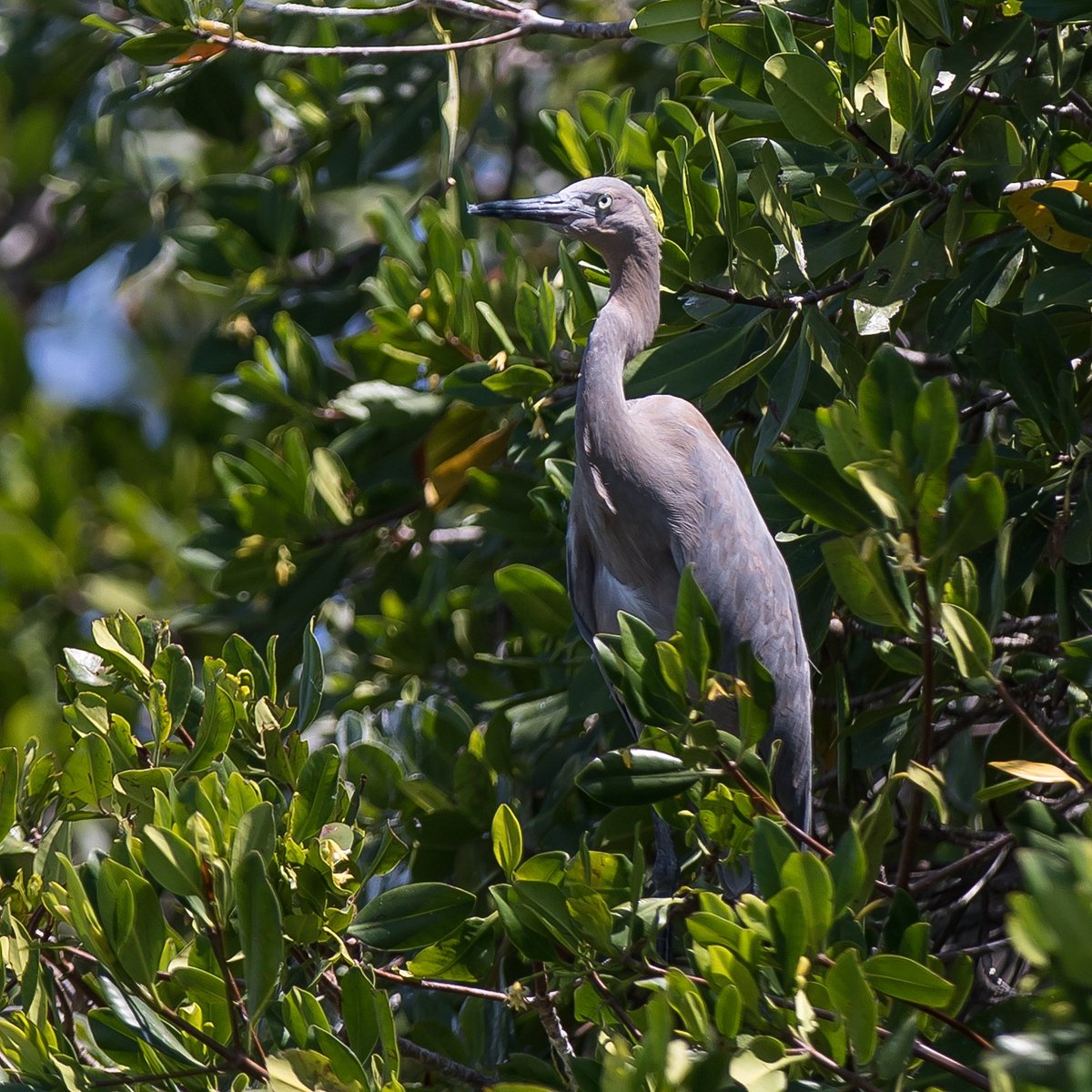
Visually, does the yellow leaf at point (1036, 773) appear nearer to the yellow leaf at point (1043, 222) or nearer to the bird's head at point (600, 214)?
the yellow leaf at point (1043, 222)

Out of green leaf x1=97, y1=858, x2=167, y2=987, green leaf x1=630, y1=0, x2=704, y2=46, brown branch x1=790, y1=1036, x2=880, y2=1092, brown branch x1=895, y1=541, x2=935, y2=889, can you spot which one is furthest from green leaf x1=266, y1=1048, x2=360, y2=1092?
green leaf x1=630, y1=0, x2=704, y2=46

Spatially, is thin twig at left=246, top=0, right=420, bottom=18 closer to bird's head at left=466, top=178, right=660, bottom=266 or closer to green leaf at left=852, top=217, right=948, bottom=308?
bird's head at left=466, top=178, right=660, bottom=266

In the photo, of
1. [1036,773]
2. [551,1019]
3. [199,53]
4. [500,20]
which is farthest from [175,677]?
[500,20]

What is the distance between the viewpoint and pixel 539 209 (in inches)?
120

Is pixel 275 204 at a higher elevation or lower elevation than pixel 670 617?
higher

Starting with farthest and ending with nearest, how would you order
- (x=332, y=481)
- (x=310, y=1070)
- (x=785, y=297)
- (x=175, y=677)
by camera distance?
1. (x=332, y=481)
2. (x=785, y=297)
3. (x=175, y=677)
4. (x=310, y=1070)

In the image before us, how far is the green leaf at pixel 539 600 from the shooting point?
304 centimetres

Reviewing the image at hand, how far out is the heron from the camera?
2.82 m

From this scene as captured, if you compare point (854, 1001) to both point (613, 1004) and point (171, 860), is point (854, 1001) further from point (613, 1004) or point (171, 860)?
point (171, 860)

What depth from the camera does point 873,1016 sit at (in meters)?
1.55

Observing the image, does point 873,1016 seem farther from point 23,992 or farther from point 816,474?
point 23,992

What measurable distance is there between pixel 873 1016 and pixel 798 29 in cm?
211

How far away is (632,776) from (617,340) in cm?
126

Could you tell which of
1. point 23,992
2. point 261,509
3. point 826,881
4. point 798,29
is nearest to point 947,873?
point 826,881
